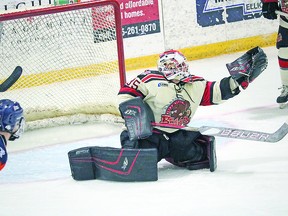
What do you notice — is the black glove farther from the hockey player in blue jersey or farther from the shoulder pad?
the hockey player in blue jersey

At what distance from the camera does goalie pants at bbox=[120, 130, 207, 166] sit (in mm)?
4305

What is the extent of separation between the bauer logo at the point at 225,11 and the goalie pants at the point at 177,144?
122 inches

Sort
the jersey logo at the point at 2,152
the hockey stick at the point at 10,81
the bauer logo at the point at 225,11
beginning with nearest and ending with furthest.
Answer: the jersey logo at the point at 2,152 < the hockey stick at the point at 10,81 < the bauer logo at the point at 225,11

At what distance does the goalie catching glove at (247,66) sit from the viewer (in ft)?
14.3

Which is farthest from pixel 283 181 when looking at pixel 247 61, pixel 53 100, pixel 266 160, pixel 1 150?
pixel 53 100

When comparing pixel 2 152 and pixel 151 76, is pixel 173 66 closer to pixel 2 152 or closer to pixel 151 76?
pixel 151 76

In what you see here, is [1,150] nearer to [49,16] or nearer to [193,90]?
[193,90]

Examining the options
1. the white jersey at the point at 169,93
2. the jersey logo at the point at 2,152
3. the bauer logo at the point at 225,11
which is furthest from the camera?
the bauer logo at the point at 225,11

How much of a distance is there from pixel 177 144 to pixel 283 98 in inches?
62.7

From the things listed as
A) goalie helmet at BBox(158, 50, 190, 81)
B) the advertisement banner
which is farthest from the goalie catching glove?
the advertisement banner

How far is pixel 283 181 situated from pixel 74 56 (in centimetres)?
225

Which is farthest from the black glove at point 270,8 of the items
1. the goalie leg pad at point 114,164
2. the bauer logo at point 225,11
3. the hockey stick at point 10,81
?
the hockey stick at point 10,81

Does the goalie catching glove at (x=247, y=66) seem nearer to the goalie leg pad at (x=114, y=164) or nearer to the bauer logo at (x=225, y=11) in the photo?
the goalie leg pad at (x=114, y=164)

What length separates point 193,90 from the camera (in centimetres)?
436
